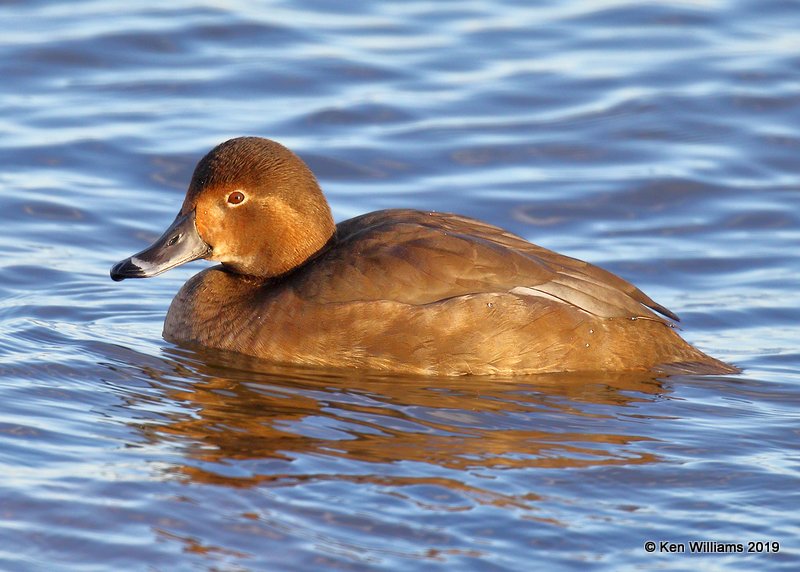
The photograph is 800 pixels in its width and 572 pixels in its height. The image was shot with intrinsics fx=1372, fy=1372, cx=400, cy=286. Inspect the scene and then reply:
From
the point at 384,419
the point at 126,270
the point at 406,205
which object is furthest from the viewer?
the point at 406,205

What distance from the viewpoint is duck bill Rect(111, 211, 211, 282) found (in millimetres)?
7516

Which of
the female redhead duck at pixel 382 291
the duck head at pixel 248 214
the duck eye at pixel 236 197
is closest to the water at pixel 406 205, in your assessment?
the female redhead duck at pixel 382 291

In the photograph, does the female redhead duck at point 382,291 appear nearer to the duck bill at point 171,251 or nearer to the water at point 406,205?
the duck bill at point 171,251

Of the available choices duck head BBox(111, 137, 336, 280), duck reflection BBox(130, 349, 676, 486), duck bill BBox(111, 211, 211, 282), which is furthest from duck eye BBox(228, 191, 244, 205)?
duck reflection BBox(130, 349, 676, 486)

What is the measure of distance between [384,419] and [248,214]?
169cm

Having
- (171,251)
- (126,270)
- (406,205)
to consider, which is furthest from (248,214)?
(406,205)

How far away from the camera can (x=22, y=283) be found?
873cm

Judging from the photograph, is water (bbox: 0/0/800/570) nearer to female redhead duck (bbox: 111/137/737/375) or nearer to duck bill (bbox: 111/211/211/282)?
female redhead duck (bbox: 111/137/737/375)

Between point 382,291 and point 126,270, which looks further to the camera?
point 126,270

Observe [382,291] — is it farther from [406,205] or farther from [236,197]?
[406,205]

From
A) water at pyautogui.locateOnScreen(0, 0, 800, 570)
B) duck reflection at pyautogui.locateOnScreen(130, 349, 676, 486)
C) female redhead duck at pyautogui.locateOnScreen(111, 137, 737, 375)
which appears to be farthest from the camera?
female redhead duck at pyautogui.locateOnScreen(111, 137, 737, 375)

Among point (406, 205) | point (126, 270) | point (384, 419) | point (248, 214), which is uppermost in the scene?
point (406, 205)

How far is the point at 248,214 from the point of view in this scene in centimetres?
753

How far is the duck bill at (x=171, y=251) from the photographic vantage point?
752 cm
